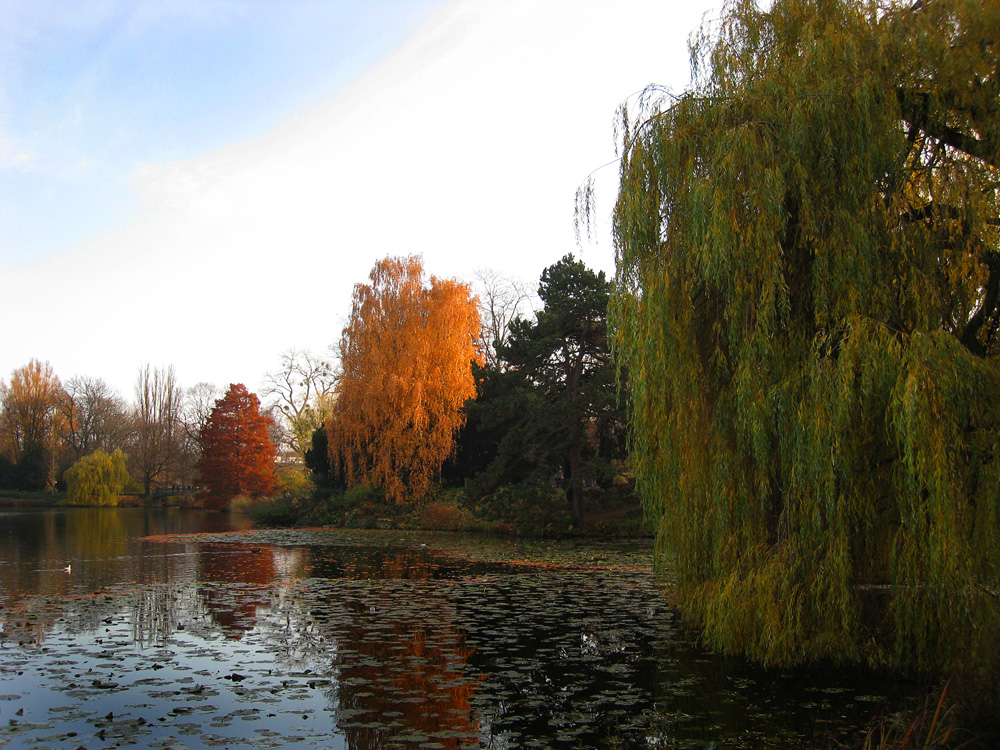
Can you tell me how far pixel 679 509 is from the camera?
8.77 metres

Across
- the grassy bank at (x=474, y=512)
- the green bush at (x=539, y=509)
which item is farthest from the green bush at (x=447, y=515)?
the green bush at (x=539, y=509)

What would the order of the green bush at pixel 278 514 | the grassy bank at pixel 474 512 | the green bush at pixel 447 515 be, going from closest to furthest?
the grassy bank at pixel 474 512
the green bush at pixel 447 515
the green bush at pixel 278 514

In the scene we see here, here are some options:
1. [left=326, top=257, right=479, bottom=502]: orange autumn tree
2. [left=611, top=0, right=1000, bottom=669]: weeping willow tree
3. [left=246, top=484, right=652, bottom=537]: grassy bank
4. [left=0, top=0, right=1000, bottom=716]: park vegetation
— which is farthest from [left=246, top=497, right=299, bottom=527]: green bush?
[left=611, top=0, right=1000, bottom=669]: weeping willow tree

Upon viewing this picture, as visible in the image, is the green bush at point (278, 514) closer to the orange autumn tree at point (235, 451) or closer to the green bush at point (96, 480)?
the orange autumn tree at point (235, 451)

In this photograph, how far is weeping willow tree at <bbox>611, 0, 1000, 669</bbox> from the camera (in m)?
6.58

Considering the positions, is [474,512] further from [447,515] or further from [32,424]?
[32,424]

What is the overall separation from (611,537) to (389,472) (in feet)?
31.3

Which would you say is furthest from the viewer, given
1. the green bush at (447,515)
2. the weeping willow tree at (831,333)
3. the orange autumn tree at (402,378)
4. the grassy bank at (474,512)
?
the orange autumn tree at (402,378)

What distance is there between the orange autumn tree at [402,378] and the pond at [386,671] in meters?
14.3

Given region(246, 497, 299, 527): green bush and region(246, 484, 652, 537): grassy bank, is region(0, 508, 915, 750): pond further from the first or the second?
region(246, 497, 299, 527): green bush

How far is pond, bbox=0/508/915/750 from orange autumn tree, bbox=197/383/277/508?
99.1ft

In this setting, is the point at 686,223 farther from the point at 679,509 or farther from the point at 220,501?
the point at 220,501

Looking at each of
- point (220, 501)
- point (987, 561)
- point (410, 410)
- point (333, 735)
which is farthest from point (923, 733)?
point (220, 501)

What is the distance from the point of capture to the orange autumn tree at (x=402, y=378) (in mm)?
29016
